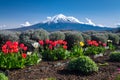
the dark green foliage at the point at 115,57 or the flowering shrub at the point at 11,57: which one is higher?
the flowering shrub at the point at 11,57

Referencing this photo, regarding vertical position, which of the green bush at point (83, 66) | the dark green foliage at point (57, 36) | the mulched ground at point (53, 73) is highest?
the dark green foliage at point (57, 36)

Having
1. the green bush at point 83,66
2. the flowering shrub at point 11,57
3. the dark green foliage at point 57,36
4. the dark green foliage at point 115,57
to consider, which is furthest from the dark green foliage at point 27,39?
the green bush at point 83,66

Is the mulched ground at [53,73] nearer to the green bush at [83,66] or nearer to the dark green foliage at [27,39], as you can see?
the green bush at [83,66]

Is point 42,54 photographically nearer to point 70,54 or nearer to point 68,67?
point 70,54

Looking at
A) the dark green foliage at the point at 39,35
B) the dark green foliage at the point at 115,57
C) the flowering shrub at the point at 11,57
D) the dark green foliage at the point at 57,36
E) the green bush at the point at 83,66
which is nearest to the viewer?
the green bush at the point at 83,66

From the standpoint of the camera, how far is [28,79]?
9.20m

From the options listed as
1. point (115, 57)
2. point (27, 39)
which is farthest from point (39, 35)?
point (115, 57)

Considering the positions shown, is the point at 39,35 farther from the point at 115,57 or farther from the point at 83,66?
the point at 83,66

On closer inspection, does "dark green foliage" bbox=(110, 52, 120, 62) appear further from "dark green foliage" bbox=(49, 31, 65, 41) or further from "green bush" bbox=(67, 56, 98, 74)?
"dark green foliage" bbox=(49, 31, 65, 41)

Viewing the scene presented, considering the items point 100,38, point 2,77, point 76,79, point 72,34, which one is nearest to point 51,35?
point 72,34

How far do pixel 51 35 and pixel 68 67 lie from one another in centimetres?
958

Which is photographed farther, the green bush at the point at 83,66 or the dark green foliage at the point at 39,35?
the dark green foliage at the point at 39,35

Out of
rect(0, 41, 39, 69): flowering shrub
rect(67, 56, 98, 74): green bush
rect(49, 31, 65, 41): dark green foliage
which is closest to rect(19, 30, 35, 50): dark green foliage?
rect(49, 31, 65, 41): dark green foliage

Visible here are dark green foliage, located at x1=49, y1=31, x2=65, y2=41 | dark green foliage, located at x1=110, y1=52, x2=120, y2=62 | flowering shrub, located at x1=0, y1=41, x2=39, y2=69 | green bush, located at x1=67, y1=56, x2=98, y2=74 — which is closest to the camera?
green bush, located at x1=67, y1=56, x2=98, y2=74
